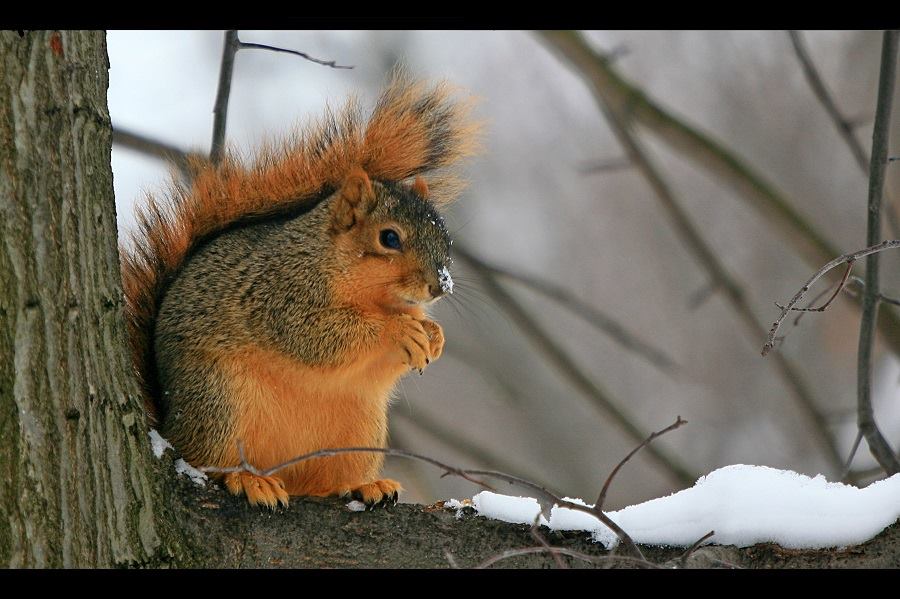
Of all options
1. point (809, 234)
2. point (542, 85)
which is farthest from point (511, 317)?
point (542, 85)

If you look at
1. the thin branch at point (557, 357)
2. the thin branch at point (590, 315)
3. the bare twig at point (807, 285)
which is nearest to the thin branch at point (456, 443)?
the thin branch at point (557, 357)

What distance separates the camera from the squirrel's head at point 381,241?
2072mm

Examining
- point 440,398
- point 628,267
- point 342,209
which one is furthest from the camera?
point 628,267

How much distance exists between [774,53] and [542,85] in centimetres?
184

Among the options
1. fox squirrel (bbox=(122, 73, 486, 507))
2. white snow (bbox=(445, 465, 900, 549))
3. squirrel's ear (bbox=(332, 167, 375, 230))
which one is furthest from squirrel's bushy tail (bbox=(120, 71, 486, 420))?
white snow (bbox=(445, 465, 900, 549))

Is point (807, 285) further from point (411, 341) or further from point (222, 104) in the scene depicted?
point (222, 104)

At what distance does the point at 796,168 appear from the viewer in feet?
24.3

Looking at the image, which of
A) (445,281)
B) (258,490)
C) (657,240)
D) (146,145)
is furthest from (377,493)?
(657,240)

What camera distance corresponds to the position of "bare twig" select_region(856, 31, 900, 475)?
1.69 metres

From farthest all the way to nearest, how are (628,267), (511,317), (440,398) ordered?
(628,267), (440,398), (511,317)

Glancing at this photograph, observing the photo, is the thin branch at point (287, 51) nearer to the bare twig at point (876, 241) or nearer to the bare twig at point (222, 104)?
the bare twig at point (222, 104)

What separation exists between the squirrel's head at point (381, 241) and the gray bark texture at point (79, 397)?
0.69 m

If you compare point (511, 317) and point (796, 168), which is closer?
point (511, 317)

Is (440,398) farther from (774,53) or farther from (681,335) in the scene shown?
(774,53)
